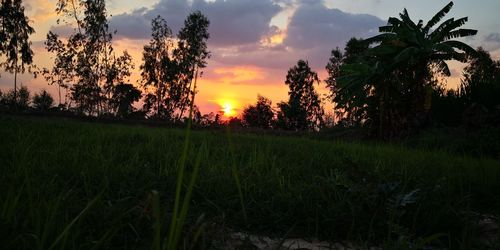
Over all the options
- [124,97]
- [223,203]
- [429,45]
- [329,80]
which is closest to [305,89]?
[329,80]

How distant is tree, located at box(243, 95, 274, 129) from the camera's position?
52.1 meters

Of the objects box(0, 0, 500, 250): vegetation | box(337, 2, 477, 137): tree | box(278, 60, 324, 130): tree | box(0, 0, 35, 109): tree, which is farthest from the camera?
box(278, 60, 324, 130): tree

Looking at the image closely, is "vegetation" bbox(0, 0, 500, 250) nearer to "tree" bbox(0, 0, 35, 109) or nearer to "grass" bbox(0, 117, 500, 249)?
"grass" bbox(0, 117, 500, 249)

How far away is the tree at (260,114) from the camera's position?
171 feet

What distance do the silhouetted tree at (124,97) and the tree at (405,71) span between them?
32.6 m

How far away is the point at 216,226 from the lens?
2291mm

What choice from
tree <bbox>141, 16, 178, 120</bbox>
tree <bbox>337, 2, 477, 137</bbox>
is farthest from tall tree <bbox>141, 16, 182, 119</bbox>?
tree <bbox>337, 2, 477, 137</bbox>

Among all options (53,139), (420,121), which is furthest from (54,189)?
(420,121)

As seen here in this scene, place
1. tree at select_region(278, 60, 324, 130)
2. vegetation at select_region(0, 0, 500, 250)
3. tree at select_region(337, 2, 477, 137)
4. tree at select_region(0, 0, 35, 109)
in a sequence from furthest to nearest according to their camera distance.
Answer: tree at select_region(278, 60, 324, 130) → tree at select_region(0, 0, 35, 109) → tree at select_region(337, 2, 477, 137) → vegetation at select_region(0, 0, 500, 250)

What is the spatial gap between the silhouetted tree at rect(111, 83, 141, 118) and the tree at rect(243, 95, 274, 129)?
14.1 m

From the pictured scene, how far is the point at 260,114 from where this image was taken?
2100 inches

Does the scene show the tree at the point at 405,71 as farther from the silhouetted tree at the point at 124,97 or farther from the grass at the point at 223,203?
the silhouetted tree at the point at 124,97

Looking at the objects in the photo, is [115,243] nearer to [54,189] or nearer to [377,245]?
[54,189]

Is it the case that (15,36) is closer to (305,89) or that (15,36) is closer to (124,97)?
(124,97)
